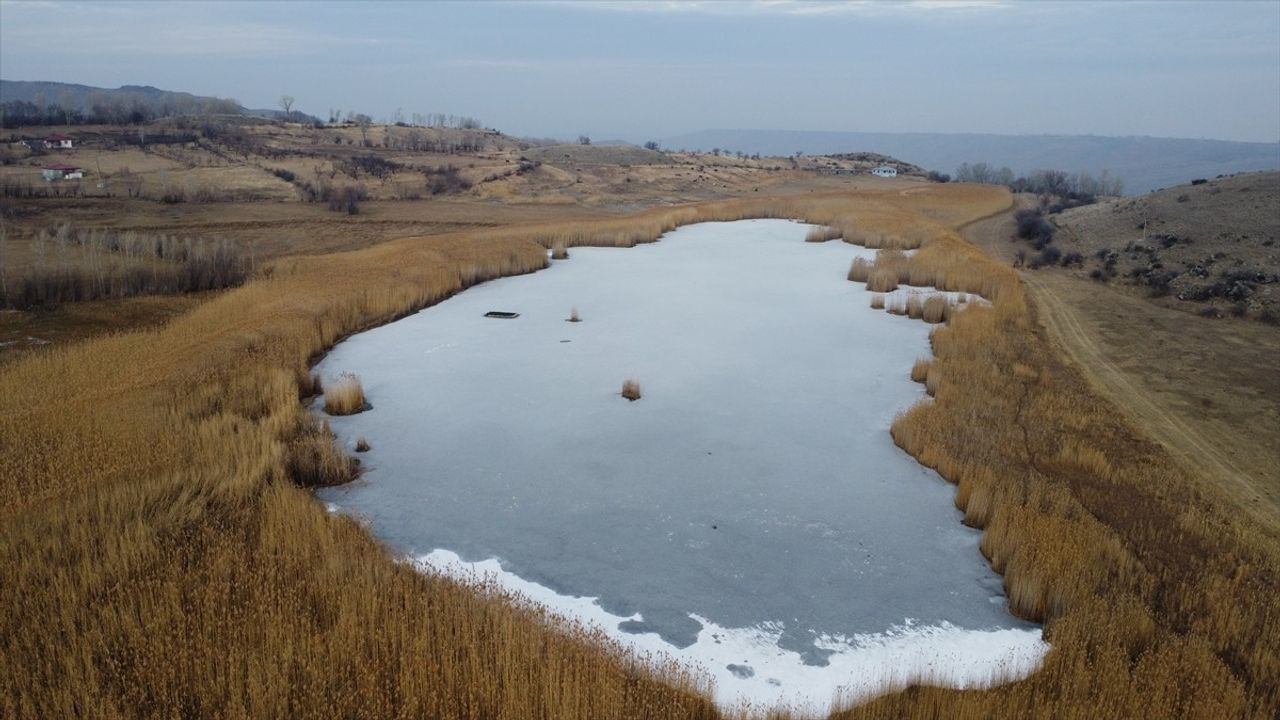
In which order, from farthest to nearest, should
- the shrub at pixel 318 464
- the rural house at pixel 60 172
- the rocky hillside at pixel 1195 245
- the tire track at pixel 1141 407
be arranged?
the rural house at pixel 60 172 < the rocky hillside at pixel 1195 245 < the tire track at pixel 1141 407 < the shrub at pixel 318 464

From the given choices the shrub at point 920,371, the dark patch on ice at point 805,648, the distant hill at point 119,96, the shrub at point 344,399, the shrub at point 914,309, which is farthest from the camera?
the distant hill at point 119,96

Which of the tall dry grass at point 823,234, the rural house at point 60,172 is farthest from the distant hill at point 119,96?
the tall dry grass at point 823,234

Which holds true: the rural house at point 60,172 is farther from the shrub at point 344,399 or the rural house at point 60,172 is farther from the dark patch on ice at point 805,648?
the dark patch on ice at point 805,648

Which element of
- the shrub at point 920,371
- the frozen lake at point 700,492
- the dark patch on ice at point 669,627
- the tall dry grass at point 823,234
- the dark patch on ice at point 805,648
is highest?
the tall dry grass at point 823,234

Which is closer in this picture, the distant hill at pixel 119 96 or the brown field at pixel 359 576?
the brown field at pixel 359 576

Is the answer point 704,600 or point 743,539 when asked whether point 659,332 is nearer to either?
point 743,539

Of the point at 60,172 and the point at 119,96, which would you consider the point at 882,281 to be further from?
the point at 119,96

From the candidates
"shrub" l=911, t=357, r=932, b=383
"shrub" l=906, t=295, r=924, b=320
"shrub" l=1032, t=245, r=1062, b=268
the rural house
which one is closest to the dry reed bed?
→ "shrub" l=911, t=357, r=932, b=383

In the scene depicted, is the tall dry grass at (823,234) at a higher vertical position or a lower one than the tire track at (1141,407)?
higher
